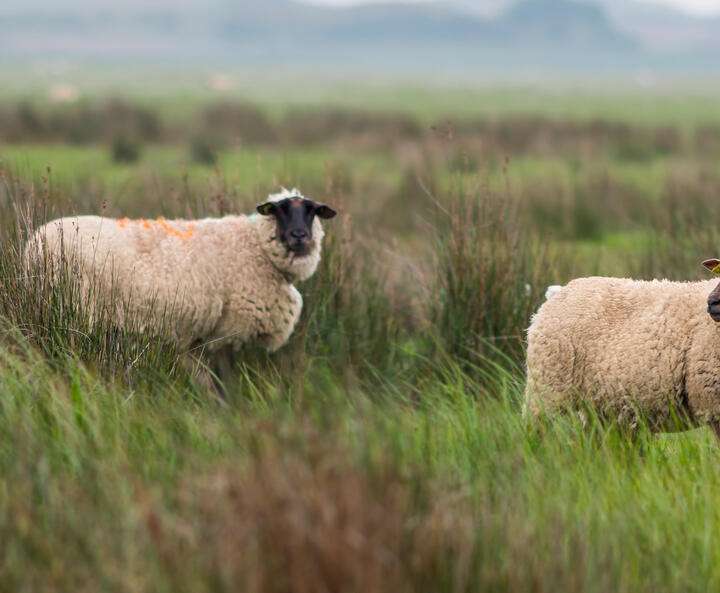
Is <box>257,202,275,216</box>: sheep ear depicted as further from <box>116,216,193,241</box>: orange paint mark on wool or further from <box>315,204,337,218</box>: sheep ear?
<box>116,216,193,241</box>: orange paint mark on wool

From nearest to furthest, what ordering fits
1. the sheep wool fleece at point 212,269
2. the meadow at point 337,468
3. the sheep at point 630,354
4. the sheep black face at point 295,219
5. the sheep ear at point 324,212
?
the meadow at point 337,468 → the sheep at point 630,354 → the sheep wool fleece at point 212,269 → the sheep black face at point 295,219 → the sheep ear at point 324,212

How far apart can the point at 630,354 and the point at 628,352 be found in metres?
0.01

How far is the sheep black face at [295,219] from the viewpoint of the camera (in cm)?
551

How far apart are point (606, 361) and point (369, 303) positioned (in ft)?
8.02

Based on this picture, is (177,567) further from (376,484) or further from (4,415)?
(4,415)

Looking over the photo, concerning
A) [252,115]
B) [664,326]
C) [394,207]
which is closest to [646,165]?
[394,207]

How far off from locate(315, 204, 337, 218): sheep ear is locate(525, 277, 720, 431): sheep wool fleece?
212cm

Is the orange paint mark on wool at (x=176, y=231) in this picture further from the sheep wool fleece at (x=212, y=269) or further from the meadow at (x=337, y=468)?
the meadow at (x=337, y=468)

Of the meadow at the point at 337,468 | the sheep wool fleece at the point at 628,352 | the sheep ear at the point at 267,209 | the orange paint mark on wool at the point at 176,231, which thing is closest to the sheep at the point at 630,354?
the sheep wool fleece at the point at 628,352

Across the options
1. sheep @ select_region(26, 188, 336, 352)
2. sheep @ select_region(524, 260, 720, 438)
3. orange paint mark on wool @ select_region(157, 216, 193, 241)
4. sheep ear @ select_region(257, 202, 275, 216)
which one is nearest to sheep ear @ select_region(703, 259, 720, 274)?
sheep @ select_region(524, 260, 720, 438)

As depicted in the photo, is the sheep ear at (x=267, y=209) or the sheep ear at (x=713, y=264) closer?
the sheep ear at (x=713, y=264)

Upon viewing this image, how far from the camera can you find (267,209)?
571cm

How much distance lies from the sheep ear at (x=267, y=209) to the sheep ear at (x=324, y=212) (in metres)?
0.30

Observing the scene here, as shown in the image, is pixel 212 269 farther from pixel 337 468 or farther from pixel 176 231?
pixel 337 468
